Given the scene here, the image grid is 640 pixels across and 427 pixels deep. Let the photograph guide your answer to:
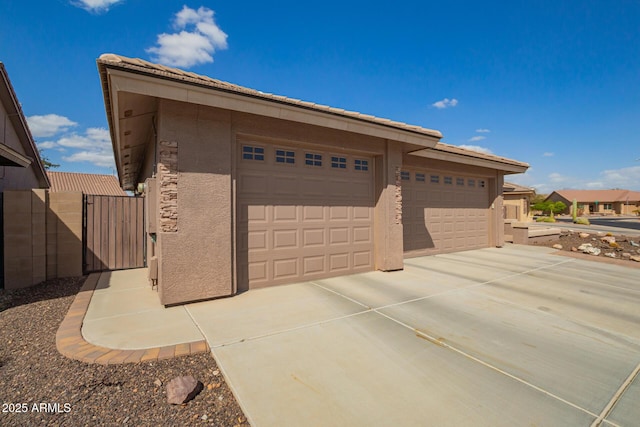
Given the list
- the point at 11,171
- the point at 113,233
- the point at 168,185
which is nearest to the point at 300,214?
the point at 168,185

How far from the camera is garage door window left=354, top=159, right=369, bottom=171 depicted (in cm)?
743

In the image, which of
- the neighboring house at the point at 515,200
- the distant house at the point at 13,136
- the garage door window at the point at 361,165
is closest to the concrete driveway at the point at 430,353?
the garage door window at the point at 361,165

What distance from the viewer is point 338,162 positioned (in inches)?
281

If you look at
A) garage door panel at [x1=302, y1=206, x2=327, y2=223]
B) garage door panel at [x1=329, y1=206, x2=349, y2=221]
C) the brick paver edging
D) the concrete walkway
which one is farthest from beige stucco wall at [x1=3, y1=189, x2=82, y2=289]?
garage door panel at [x1=329, y1=206, x2=349, y2=221]

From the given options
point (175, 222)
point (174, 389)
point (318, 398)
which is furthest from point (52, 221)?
point (318, 398)

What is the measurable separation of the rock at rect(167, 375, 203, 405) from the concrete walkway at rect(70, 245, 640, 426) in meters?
0.36

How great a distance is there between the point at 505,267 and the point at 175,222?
8.67 meters

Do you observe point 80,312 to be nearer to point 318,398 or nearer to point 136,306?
point 136,306

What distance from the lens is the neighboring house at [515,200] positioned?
21.9 m

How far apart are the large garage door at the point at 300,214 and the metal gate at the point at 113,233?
4199 mm

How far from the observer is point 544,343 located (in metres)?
3.68

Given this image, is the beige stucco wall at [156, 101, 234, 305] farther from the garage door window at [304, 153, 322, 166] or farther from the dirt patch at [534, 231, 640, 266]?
the dirt patch at [534, 231, 640, 266]

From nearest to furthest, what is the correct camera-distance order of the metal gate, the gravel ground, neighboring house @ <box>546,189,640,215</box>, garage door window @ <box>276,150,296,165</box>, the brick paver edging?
the gravel ground, the brick paver edging, garage door window @ <box>276,150,296,165</box>, the metal gate, neighboring house @ <box>546,189,640,215</box>

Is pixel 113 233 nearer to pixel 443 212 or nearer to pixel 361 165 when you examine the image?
pixel 361 165
